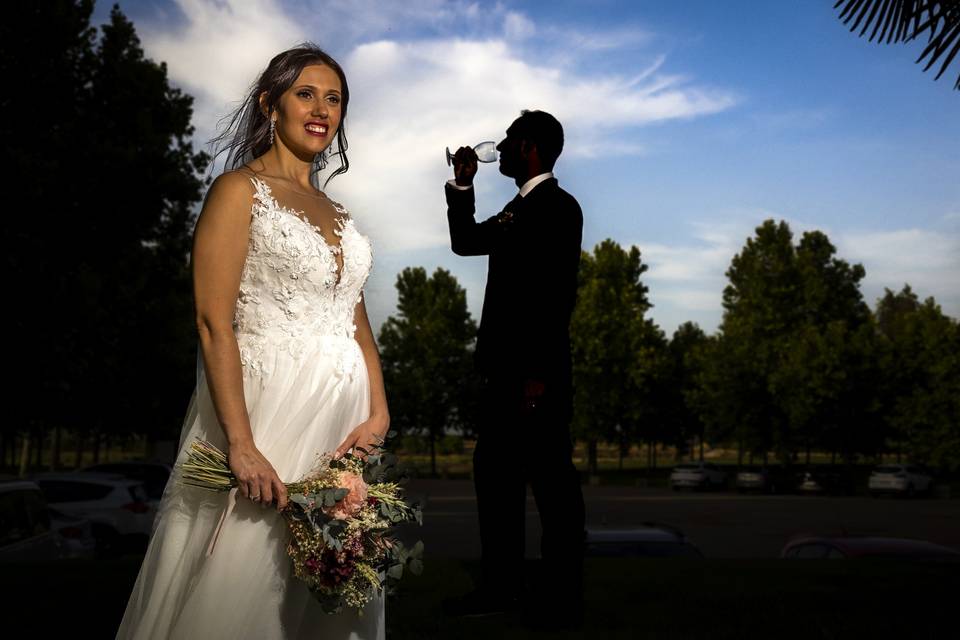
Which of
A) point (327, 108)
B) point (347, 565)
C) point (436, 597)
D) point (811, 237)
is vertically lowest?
point (436, 597)

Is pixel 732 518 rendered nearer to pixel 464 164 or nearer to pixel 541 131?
pixel 541 131

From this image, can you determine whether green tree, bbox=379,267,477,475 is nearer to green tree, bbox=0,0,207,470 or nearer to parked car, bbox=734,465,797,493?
parked car, bbox=734,465,797,493

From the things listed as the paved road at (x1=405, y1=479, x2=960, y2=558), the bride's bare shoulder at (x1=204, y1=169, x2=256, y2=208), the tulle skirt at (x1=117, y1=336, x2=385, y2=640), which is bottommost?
the paved road at (x1=405, y1=479, x2=960, y2=558)

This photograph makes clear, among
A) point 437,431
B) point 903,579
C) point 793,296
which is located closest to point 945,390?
point 793,296

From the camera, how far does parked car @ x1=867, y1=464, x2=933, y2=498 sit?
4634 cm

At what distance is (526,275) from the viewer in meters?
4.52

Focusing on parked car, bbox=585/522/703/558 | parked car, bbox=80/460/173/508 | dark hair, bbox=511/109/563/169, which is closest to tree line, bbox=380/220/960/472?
parked car, bbox=80/460/173/508

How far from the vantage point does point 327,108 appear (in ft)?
10.3

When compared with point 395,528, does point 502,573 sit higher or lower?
lower

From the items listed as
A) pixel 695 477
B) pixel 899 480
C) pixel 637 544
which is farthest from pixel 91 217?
pixel 899 480

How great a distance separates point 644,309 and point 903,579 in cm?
4507

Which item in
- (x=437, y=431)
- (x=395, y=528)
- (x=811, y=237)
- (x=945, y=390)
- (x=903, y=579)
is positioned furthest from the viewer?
(x=811, y=237)

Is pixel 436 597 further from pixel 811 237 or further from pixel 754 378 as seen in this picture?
pixel 811 237

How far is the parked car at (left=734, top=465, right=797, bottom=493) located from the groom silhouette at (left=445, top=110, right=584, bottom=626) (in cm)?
4810
